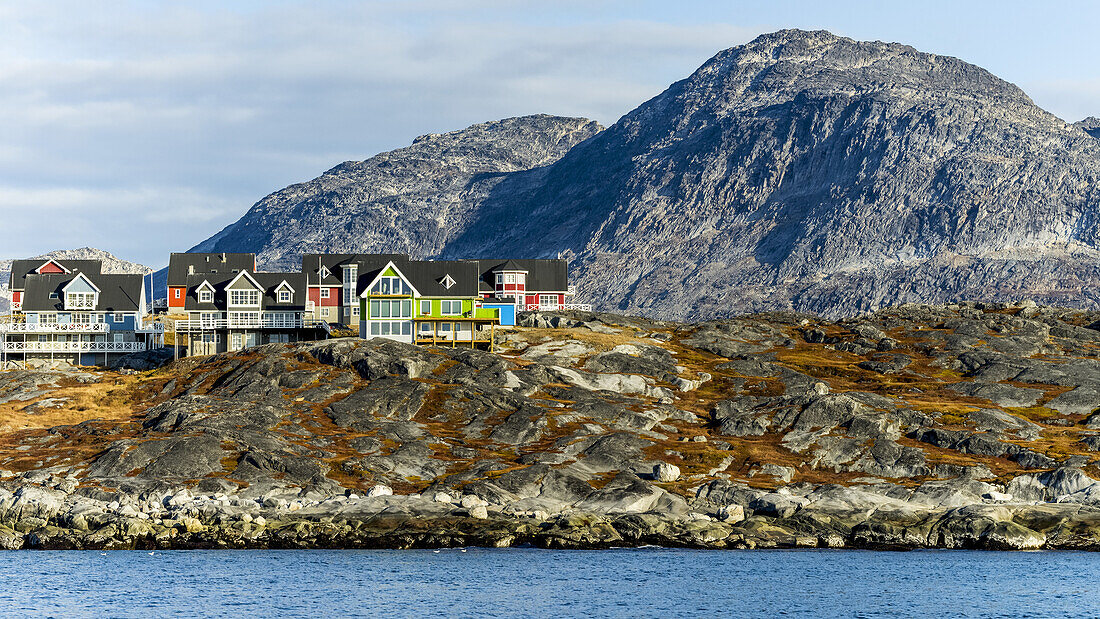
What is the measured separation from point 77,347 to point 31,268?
2080 centimetres

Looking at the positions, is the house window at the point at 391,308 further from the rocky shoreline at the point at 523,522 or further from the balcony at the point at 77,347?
the rocky shoreline at the point at 523,522

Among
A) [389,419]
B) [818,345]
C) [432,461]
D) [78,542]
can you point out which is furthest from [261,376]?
[818,345]

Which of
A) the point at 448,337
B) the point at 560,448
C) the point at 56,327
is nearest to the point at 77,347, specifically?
the point at 56,327

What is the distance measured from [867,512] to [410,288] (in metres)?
65.3

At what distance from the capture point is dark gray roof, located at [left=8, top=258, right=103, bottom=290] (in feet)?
542

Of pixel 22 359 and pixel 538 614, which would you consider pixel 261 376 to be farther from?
pixel 538 614

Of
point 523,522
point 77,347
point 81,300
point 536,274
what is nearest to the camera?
point 523,522

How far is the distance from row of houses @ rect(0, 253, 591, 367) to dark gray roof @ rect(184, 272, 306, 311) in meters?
0.12

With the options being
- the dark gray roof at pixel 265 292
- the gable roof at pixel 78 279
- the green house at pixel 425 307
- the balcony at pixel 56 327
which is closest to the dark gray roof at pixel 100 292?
the gable roof at pixel 78 279

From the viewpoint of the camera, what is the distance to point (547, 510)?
9881 centimetres

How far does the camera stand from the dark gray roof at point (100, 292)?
516ft

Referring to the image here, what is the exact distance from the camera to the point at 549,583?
83.6m

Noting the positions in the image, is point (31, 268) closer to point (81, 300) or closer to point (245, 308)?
point (81, 300)

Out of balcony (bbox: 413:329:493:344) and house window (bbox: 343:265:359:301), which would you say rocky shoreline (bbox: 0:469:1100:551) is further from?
house window (bbox: 343:265:359:301)
